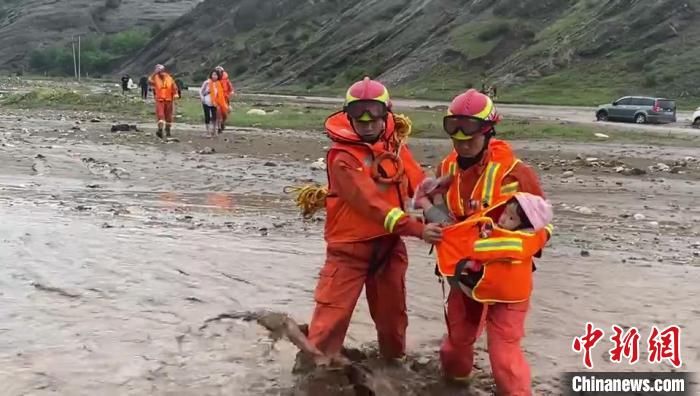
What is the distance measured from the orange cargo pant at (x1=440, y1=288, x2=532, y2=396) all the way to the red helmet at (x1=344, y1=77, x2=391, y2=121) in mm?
1128

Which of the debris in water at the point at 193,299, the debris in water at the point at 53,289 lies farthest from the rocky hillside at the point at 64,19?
the debris in water at the point at 193,299

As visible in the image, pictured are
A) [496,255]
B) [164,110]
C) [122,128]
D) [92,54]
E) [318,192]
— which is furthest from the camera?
[92,54]

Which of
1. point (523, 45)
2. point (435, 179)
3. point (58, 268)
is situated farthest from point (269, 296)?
point (523, 45)

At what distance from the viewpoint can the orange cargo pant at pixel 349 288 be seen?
5.22 meters

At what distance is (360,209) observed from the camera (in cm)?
507

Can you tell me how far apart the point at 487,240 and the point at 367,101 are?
114 centimetres

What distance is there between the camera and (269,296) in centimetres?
735

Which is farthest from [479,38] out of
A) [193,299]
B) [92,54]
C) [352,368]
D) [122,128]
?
[92,54]

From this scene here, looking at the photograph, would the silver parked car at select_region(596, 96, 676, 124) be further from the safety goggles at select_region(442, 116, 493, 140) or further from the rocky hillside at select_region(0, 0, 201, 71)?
the rocky hillside at select_region(0, 0, 201, 71)

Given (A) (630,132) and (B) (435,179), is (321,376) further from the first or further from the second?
(A) (630,132)

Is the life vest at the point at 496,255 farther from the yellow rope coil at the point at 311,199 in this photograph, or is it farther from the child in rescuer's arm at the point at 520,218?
the yellow rope coil at the point at 311,199

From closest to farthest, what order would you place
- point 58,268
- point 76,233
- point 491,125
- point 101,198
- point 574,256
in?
point 491,125 → point 58,268 → point 574,256 → point 76,233 → point 101,198

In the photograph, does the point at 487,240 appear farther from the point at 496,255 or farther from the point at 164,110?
the point at 164,110

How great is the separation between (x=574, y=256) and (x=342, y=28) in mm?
69734
